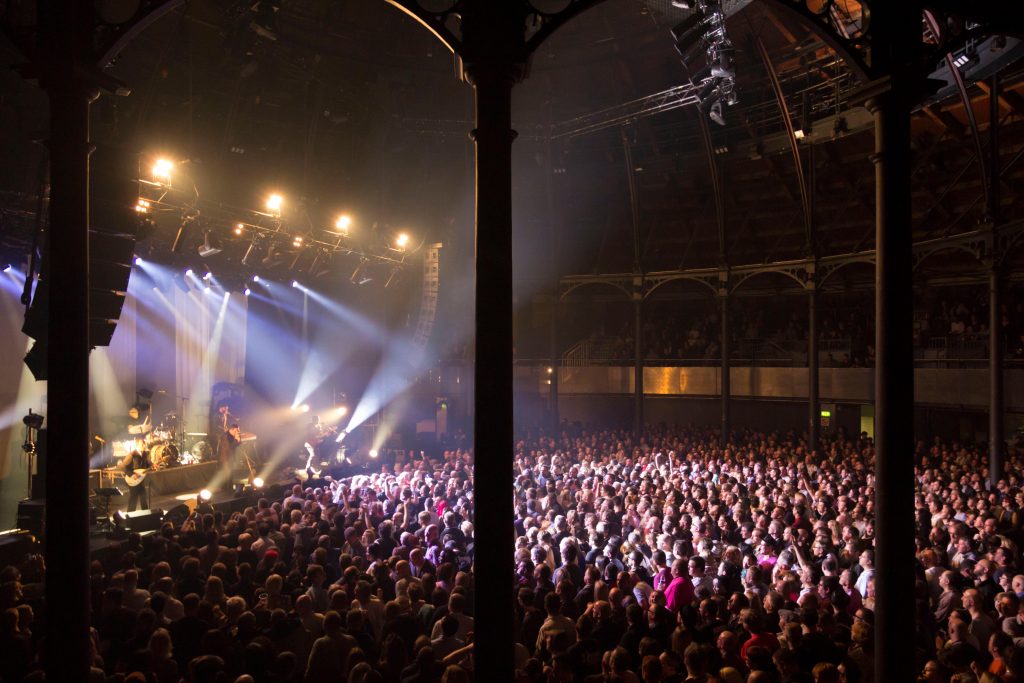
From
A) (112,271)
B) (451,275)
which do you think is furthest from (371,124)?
(112,271)

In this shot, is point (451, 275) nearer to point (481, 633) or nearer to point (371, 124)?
point (371, 124)

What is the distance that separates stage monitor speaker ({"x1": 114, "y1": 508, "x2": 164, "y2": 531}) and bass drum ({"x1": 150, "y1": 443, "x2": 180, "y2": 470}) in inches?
218

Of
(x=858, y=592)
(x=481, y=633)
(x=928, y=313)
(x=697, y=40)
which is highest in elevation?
(x=697, y=40)

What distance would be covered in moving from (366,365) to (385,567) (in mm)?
17554

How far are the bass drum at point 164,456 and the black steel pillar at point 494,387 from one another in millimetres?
15081

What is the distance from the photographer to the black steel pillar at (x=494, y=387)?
11.3 ft

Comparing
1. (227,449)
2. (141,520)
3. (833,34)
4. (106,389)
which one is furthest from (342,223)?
(833,34)

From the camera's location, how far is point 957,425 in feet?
69.2

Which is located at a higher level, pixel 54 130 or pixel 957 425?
pixel 54 130

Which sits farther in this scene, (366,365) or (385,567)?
(366,365)

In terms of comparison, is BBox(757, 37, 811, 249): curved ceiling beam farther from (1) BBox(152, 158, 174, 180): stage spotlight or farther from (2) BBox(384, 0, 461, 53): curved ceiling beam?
(2) BBox(384, 0, 461, 53): curved ceiling beam

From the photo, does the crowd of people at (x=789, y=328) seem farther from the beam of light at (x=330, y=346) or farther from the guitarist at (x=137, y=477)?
the guitarist at (x=137, y=477)

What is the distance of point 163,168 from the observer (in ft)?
41.0

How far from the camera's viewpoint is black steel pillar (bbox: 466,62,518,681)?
11.3 ft
